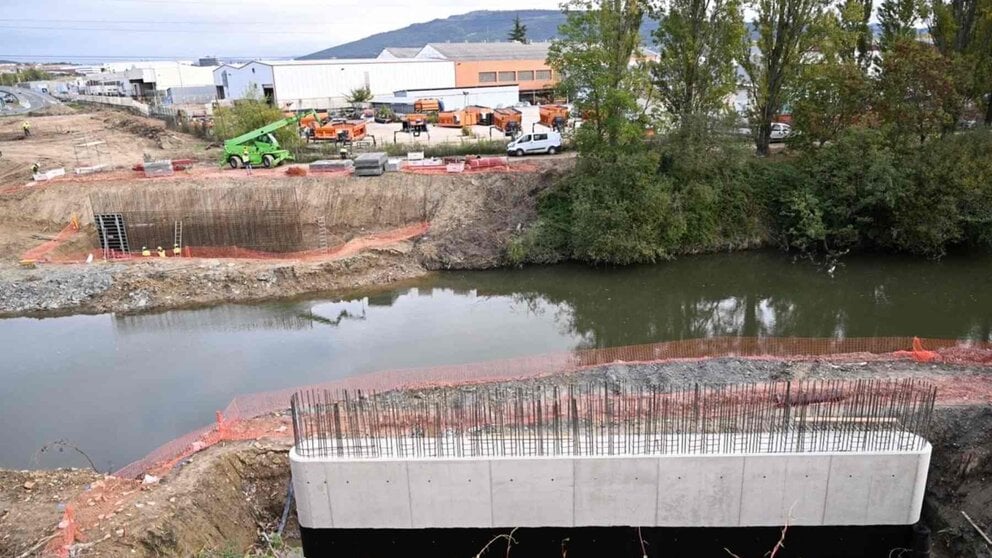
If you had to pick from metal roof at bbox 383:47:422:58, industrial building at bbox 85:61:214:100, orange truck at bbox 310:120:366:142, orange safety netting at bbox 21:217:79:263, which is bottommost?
orange safety netting at bbox 21:217:79:263

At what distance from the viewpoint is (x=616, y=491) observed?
9.66 metres

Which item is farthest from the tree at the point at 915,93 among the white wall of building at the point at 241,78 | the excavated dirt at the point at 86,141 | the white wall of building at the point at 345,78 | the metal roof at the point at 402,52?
the metal roof at the point at 402,52

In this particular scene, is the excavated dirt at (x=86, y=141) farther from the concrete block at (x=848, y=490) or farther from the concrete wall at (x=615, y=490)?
the concrete block at (x=848, y=490)

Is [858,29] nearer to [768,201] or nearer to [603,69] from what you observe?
[768,201]

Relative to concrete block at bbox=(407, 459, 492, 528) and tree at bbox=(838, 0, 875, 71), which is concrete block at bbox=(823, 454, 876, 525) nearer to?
concrete block at bbox=(407, 459, 492, 528)

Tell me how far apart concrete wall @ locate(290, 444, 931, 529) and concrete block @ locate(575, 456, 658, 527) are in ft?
0.05

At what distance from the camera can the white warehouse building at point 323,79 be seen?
1889 inches

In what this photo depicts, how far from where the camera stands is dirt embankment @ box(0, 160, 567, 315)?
68.4ft

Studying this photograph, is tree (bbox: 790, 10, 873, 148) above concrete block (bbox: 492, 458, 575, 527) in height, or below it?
above

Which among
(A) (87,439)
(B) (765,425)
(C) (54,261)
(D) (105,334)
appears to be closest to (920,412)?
(B) (765,425)

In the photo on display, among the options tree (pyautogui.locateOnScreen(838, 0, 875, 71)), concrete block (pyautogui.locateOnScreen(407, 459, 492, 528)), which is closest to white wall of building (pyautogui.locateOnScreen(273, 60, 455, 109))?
tree (pyautogui.locateOnScreen(838, 0, 875, 71))

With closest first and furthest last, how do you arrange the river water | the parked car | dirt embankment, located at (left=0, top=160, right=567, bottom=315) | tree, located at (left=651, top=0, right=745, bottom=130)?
1. the river water
2. dirt embankment, located at (left=0, top=160, right=567, bottom=315)
3. tree, located at (left=651, top=0, right=745, bottom=130)
4. the parked car

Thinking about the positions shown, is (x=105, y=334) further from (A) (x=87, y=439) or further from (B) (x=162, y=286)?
(A) (x=87, y=439)

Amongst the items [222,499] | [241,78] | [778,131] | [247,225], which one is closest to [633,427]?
[222,499]
